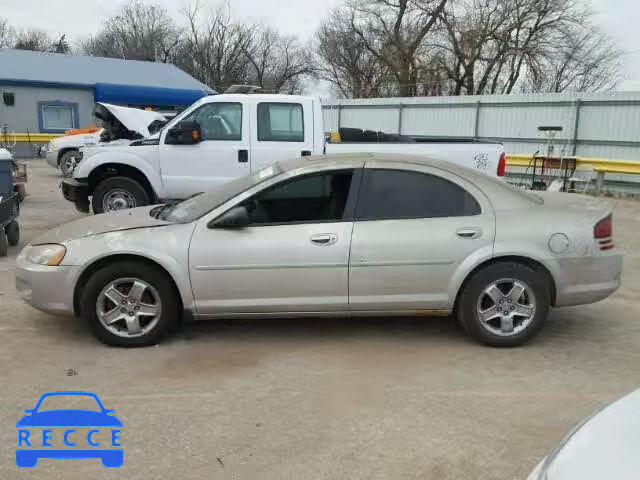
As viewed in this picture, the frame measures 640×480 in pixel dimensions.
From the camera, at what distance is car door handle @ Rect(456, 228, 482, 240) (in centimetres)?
462

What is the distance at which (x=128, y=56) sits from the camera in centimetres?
5844

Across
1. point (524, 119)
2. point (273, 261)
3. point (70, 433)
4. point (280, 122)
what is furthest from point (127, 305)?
point (524, 119)

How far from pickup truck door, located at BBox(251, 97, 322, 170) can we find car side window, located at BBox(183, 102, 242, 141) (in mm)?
223

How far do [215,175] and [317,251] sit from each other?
15.1 ft

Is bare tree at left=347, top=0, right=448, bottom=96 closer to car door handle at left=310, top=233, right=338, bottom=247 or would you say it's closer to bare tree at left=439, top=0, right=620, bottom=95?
bare tree at left=439, top=0, right=620, bottom=95

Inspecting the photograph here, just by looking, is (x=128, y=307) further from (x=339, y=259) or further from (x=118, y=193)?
(x=118, y=193)

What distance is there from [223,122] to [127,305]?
4713mm

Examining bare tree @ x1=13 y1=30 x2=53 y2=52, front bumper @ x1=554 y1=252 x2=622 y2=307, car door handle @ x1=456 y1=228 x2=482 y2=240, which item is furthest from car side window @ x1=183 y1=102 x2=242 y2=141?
bare tree @ x1=13 y1=30 x2=53 y2=52

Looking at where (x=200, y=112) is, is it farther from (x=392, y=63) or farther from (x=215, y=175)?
(x=392, y=63)

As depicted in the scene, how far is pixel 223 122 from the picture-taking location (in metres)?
8.77

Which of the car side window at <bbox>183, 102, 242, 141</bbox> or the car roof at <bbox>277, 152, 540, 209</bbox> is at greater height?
the car side window at <bbox>183, 102, 242, 141</bbox>

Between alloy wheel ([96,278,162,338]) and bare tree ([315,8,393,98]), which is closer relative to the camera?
alloy wheel ([96,278,162,338])

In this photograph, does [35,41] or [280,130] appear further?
[35,41]

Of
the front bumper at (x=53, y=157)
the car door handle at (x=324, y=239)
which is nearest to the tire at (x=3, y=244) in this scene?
the car door handle at (x=324, y=239)
